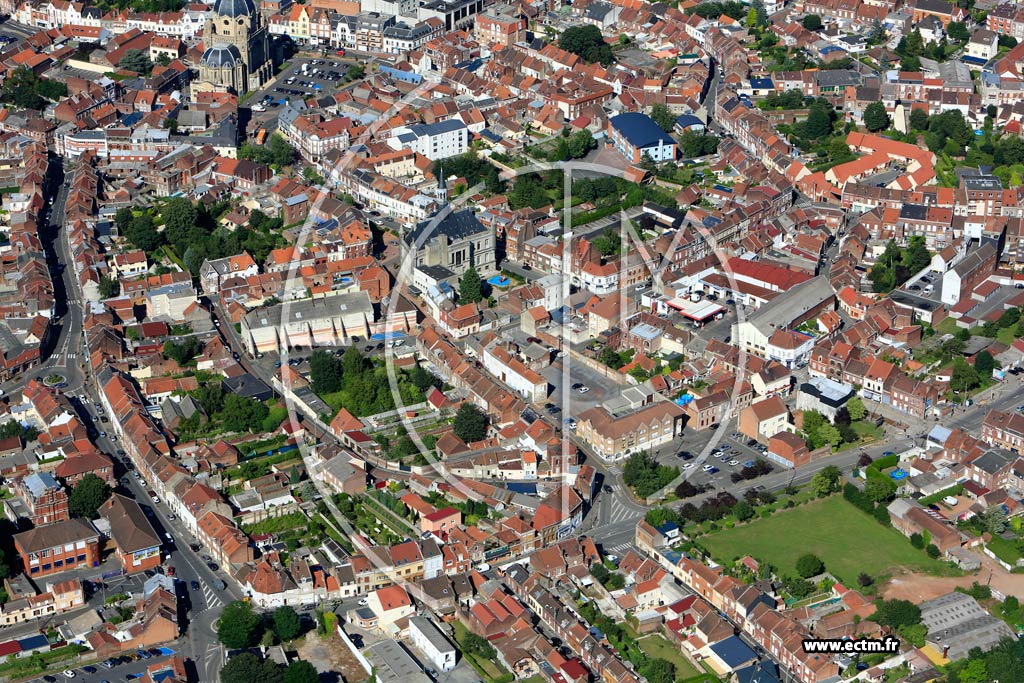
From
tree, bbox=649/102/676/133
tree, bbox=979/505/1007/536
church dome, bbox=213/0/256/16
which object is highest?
church dome, bbox=213/0/256/16

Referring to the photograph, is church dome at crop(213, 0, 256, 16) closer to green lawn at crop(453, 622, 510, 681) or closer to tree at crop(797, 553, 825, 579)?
green lawn at crop(453, 622, 510, 681)

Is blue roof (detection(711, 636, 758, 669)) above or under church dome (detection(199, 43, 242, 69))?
under

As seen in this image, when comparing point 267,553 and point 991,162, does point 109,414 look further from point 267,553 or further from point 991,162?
point 991,162

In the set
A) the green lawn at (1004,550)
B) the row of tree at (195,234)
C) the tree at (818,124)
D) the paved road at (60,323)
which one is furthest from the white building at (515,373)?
the tree at (818,124)

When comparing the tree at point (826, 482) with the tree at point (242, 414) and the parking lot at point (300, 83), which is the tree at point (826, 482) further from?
the parking lot at point (300, 83)

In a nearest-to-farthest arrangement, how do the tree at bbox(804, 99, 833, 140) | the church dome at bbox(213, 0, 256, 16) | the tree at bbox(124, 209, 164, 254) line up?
the tree at bbox(124, 209, 164, 254) → the tree at bbox(804, 99, 833, 140) → the church dome at bbox(213, 0, 256, 16)

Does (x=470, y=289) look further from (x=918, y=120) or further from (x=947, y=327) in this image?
(x=918, y=120)

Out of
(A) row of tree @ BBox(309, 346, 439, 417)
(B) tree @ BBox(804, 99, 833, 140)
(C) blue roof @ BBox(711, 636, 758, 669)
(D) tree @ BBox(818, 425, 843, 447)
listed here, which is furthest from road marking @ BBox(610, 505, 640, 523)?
(B) tree @ BBox(804, 99, 833, 140)
